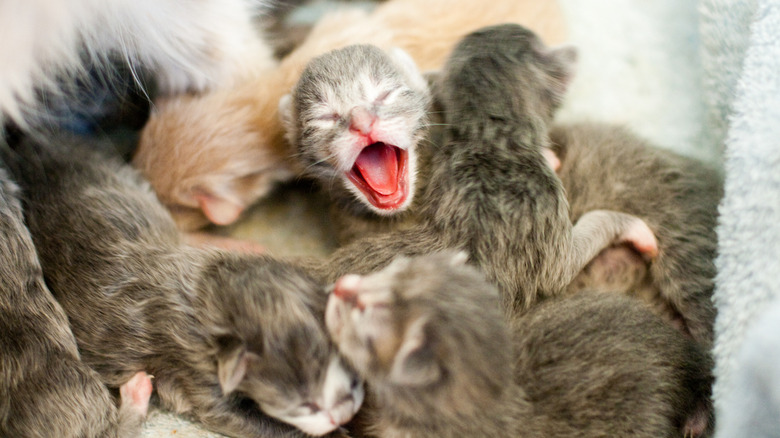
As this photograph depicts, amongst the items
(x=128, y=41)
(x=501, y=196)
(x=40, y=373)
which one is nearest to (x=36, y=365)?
(x=40, y=373)

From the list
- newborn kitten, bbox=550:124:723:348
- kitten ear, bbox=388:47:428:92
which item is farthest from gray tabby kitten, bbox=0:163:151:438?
newborn kitten, bbox=550:124:723:348

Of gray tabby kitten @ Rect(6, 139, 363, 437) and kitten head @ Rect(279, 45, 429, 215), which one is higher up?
kitten head @ Rect(279, 45, 429, 215)

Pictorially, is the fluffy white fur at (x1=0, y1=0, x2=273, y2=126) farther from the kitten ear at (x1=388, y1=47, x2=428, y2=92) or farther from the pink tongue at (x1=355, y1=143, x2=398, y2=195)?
the pink tongue at (x1=355, y1=143, x2=398, y2=195)

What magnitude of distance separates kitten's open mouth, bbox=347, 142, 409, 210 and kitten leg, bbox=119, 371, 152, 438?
0.65m

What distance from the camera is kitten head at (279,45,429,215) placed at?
1.48 metres

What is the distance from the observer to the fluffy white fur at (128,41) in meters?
1.38

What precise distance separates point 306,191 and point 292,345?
0.80 metres

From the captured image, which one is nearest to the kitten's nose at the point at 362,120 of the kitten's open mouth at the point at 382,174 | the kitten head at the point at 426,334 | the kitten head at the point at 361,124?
the kitten head at the point at 361,124

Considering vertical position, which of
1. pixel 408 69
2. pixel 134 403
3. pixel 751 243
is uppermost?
pixel 408 69

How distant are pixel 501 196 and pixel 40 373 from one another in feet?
3.48

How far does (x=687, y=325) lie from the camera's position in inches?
61.0

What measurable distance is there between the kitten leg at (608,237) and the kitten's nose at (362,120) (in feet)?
1.83

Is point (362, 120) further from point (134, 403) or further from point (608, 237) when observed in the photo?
point (134, 403)

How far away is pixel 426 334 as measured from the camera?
1.15 m
